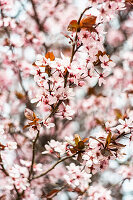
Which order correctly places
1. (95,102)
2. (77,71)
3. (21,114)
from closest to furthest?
(77,71) < (95,102) < (21,114)

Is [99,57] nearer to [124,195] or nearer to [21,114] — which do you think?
[124,195]

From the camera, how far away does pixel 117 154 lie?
1.44 meters

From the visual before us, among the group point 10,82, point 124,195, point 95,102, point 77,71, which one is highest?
point 10,82

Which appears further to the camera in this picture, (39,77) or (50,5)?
(50,5)

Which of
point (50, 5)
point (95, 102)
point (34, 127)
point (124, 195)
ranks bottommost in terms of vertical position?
point (124, 195)

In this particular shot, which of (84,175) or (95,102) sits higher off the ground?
(95,102)

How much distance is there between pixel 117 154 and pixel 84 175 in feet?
1.65

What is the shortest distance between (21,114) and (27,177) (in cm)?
293

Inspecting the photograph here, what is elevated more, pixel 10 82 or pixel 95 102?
pixel 10 82

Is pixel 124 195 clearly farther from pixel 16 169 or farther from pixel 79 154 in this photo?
pixel 79 154

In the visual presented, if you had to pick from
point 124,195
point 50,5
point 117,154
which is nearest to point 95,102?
point 124,195

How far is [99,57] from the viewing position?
4.46 feet

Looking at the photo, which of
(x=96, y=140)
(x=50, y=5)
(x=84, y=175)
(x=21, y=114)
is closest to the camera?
(x=96, y=140)

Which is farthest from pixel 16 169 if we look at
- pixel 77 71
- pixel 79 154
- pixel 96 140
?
pixel 77 71
